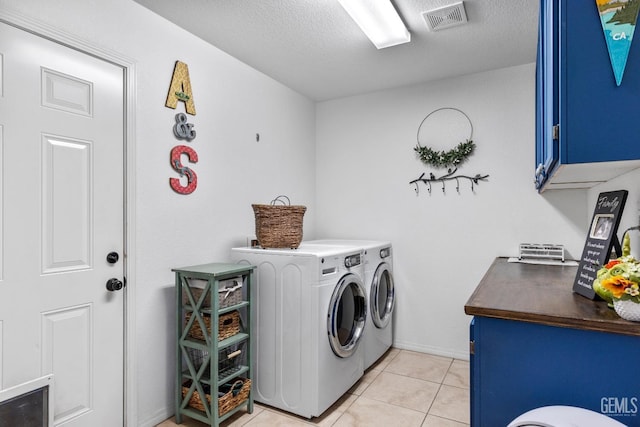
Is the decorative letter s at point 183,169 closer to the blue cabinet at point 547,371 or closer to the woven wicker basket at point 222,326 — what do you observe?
the woven wicker basket at point 222,326

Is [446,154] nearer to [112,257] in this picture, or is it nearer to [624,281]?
[624,281]

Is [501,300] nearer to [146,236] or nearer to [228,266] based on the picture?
[228,266]

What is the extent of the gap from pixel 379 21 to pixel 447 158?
4.63ft

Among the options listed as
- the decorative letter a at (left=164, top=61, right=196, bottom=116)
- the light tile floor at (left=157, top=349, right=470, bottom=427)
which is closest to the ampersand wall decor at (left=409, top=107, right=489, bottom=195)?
the light tile floor at (left=157, top=349, right=470, bottom=427)

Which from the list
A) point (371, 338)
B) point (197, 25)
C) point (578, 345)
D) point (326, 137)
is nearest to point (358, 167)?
point (326, 137)

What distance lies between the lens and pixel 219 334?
6.76 ft

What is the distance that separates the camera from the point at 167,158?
2.22 m

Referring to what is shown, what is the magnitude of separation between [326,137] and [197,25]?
1774 mm

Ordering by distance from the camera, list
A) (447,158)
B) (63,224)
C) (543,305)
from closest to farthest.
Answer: (543,305) < (63,224) < (447,158)

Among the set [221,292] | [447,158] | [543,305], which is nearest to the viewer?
[543,305]

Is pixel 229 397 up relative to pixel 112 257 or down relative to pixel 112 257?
down

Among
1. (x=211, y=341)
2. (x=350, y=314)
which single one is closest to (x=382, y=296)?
(x=350, y=314)

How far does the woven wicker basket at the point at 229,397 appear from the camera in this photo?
2039 mm

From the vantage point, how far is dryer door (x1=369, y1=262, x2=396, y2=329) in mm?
2857
